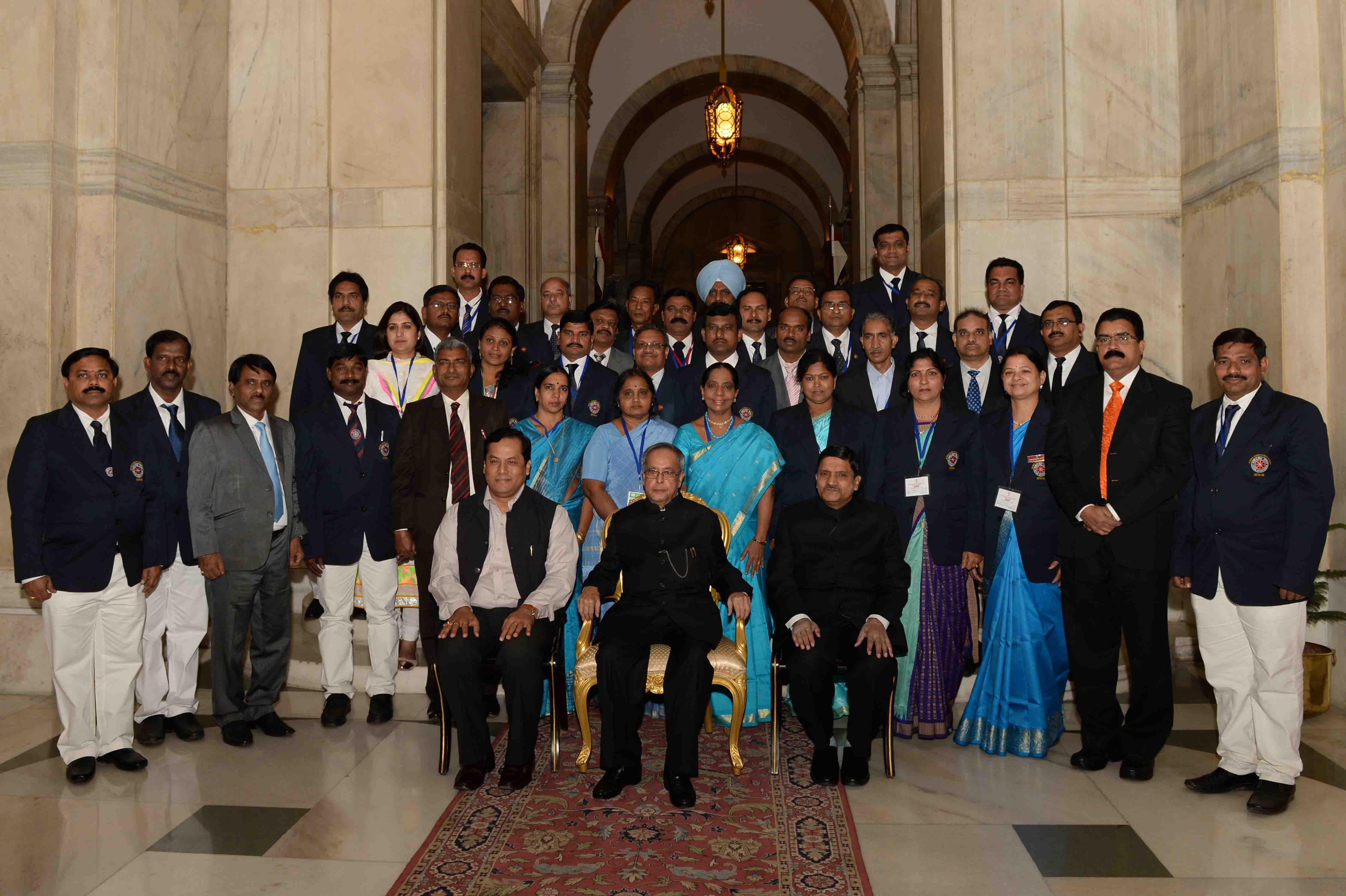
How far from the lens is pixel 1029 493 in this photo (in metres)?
4.47

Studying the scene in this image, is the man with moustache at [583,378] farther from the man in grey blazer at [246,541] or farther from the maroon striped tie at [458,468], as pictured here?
the man in grey blazer at [246,541]

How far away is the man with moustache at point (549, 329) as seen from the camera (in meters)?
6.08

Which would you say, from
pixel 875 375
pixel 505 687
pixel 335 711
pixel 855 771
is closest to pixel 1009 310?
pixel 875 375

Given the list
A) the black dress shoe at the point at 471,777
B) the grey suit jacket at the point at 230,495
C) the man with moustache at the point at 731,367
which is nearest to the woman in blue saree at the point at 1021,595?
the man with moustache at the point at 731,367

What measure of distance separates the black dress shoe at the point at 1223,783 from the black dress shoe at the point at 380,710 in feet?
11.3

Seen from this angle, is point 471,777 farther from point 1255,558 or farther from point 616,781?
point 1255,558

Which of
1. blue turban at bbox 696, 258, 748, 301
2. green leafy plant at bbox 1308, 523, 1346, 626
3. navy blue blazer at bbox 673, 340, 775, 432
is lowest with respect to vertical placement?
green leafy plant at bbox 1308, 523, 1346, 626

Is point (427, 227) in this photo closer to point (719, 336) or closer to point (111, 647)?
point (719, 336)

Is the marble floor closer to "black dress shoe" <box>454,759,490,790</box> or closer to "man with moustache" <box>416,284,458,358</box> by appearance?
"black dress shoe" <box>454,759,490,790</box>

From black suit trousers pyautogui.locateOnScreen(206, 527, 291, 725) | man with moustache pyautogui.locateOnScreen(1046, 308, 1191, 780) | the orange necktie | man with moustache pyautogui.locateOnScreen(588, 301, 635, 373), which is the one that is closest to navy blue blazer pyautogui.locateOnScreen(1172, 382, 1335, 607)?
man with moustache pyautogui.locateOnScreen(1046, 308, 1191, 780)

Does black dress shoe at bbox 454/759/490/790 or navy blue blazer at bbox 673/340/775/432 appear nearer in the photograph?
black dress shoe at bbox 454/759/490/790

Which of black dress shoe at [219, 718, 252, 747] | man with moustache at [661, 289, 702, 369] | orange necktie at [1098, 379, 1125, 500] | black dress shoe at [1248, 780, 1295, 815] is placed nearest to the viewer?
black dress shoe at [1248, 780, 1295, 815]

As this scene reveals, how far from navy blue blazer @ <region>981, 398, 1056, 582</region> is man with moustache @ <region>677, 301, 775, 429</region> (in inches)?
42.2

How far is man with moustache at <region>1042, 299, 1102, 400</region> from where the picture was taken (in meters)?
5.01
